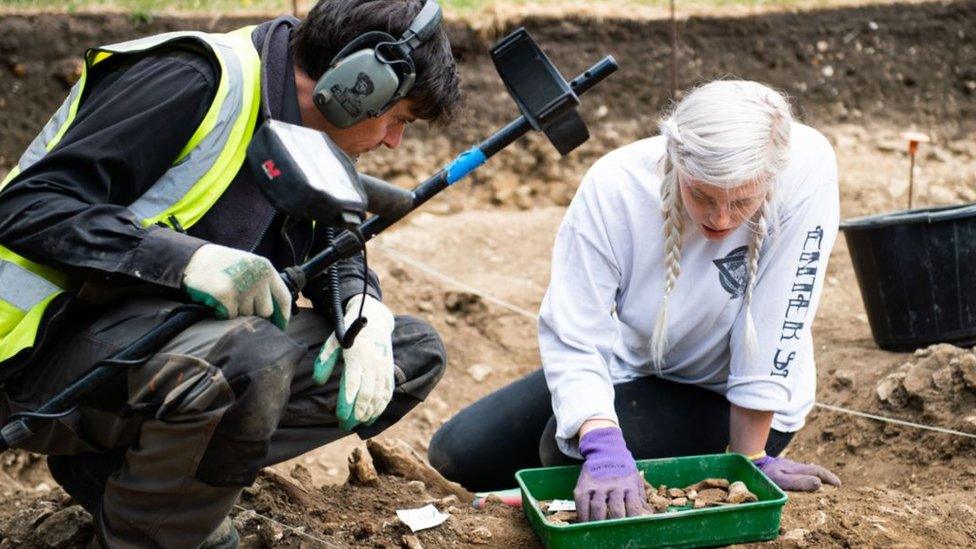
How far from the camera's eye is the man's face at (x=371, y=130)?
2406 millimetres

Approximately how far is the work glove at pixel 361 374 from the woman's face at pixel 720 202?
30.3 inches

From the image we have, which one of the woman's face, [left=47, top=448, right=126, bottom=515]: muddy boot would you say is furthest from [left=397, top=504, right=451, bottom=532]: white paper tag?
the woman's face

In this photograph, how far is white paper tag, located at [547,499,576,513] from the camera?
2.54 metres

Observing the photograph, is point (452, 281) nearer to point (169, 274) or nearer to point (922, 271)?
point (922, 271)

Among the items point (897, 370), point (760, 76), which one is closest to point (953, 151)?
point (760, 76)

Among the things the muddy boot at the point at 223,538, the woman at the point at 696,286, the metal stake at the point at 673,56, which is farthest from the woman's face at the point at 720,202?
the metal stake at the point at 673,56

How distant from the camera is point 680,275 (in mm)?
2766

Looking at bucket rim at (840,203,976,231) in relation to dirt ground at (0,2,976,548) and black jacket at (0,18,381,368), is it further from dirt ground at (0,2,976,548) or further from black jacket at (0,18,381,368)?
black jacket at (0,18,381,368)

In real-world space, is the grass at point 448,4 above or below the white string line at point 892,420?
above

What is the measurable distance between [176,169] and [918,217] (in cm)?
258

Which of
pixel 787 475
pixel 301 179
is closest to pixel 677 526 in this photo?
pixel 787 475

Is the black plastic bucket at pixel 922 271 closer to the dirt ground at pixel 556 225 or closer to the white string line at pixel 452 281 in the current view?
the dirt ground at pixel 556 225

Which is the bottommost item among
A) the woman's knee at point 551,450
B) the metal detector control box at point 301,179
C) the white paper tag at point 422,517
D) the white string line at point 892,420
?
the white string line at point 892,420

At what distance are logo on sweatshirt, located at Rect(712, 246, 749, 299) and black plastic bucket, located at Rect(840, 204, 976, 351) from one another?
1.26 metres
